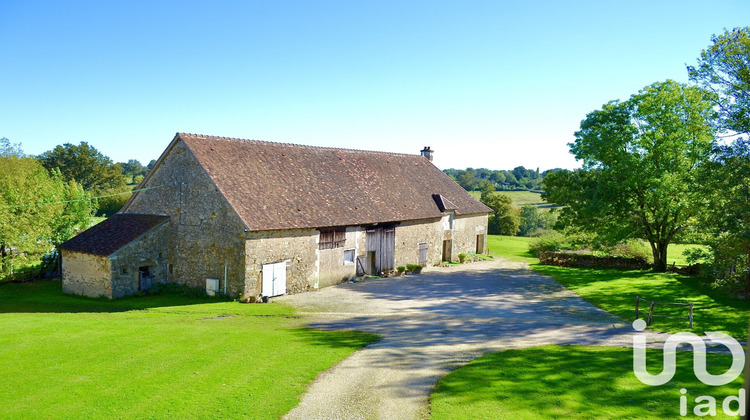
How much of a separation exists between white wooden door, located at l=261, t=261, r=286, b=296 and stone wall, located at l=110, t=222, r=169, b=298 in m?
6.45

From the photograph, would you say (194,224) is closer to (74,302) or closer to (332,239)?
(74,302)

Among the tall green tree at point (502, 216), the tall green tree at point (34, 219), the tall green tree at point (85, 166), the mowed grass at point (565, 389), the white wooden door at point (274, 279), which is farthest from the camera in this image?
the tall green tree at point (85, 166)

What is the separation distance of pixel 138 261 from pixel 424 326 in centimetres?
1626

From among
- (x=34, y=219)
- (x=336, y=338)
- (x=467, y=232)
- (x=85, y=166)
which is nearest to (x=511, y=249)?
(x=467, y=232)

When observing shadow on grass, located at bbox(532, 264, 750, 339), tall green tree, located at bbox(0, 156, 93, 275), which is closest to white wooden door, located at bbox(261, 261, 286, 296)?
shadow on grass, located at bbox(532, 264, 750, 339)

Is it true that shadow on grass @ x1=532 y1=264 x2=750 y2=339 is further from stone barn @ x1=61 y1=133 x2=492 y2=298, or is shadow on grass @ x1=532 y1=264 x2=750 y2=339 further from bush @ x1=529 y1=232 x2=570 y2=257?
stone barn @ x1=61 y1=133 x2=492 y2=298

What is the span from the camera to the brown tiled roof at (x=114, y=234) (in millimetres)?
24016

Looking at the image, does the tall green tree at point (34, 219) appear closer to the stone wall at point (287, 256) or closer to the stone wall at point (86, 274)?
the stone wall at point (86, 274)

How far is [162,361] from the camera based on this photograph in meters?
13.3

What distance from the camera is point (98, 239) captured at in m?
25.1

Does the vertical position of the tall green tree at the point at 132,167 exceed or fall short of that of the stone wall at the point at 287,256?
it exceeds it

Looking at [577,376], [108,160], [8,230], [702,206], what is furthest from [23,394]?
[108,160]

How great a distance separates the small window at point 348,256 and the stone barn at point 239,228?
7cm

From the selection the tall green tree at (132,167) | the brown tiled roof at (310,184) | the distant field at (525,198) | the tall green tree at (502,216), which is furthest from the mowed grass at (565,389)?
the tall green tree at (132,167)
